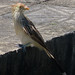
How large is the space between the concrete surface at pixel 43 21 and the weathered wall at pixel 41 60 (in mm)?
122

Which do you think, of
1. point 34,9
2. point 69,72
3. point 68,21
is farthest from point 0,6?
point 69,72

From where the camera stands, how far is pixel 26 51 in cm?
441

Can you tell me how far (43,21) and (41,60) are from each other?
134cm

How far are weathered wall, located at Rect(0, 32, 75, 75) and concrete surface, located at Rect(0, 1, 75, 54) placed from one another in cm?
12

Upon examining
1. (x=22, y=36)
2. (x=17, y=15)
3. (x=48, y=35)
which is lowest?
(x=48, y=35)

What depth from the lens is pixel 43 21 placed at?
19.3 feet

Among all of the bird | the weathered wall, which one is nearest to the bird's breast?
the bird

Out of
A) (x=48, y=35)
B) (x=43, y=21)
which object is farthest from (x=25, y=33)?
(x=43, y=21)

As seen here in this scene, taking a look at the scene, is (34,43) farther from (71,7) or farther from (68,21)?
(71,7)

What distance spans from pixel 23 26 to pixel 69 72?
1.35 metres

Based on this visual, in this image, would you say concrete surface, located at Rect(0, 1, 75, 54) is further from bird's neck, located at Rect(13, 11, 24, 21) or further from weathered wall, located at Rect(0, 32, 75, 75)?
bird's neck, located at Rect(13, 11, 24, 21)

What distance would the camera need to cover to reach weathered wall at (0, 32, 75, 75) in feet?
13.7

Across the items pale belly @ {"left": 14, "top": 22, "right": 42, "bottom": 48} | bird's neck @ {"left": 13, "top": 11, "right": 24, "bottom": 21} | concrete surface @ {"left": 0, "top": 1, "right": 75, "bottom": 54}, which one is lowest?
concrete surface @ {"left": 0, "top": 1, "right": 75, "bottom": 54}

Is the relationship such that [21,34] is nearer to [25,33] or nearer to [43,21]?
[25,33]
